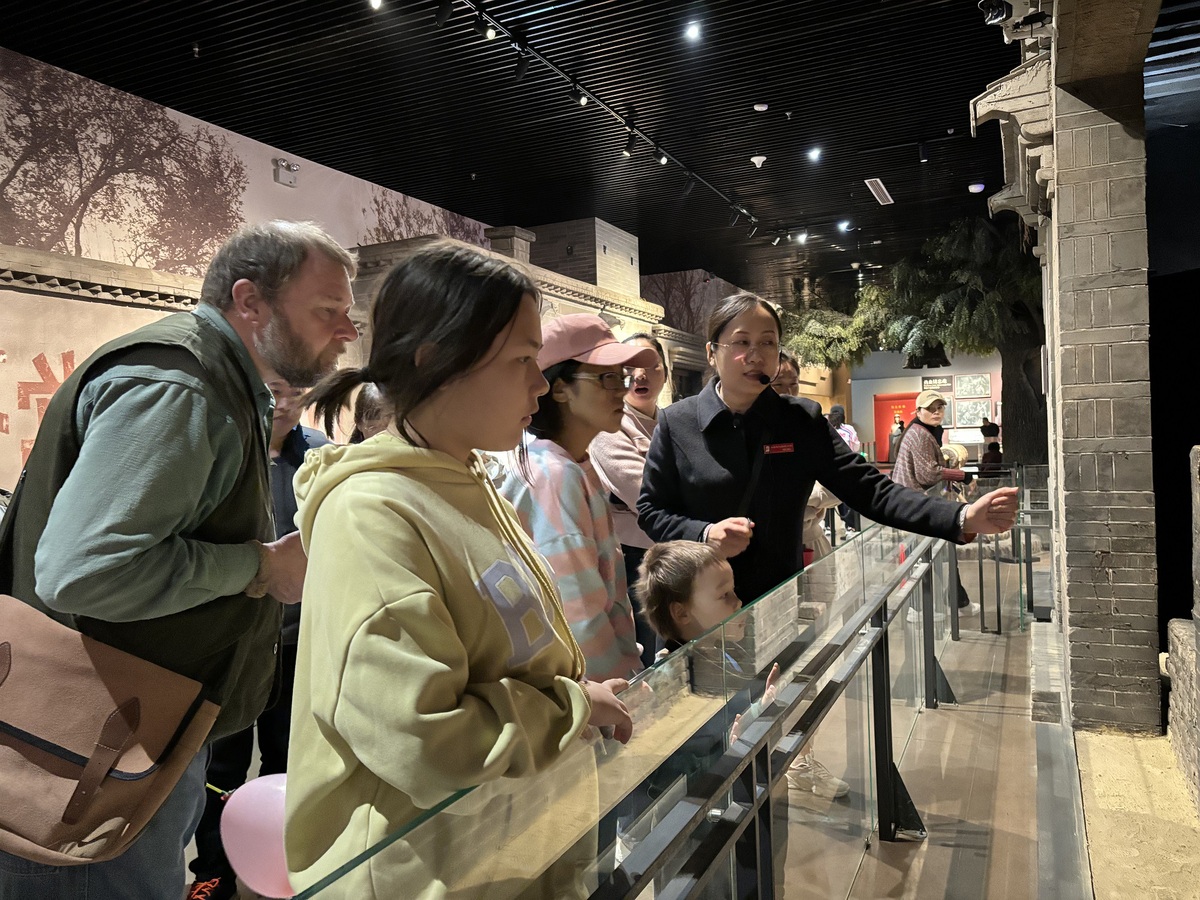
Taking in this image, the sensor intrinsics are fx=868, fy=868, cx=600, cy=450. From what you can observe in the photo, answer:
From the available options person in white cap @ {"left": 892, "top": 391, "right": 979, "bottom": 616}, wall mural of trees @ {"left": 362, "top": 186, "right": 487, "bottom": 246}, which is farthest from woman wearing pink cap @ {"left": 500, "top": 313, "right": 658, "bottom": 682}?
wall mural of trees @ {"left": 362, "top": 186, "right": 487, "bottom": 246}

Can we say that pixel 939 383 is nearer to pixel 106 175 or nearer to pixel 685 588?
pixel 106 175

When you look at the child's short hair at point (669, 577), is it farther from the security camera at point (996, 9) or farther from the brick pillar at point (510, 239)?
the brick pillar at point (510, 239)

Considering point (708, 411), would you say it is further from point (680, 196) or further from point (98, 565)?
point (680, 196)

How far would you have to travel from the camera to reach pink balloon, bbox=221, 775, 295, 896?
3.69 feet

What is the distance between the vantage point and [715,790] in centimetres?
117

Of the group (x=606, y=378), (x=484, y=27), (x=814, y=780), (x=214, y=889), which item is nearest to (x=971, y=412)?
(x=484, y=27)

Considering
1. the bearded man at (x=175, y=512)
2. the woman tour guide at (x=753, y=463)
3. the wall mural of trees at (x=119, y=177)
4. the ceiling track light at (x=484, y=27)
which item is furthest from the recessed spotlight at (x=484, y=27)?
the bearded man at (x=175, y=512)

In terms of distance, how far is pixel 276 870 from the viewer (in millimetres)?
1160

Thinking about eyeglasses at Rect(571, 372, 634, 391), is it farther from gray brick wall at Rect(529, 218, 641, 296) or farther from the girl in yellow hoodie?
gray brick wall at Rect(529, 218, 641, 296)

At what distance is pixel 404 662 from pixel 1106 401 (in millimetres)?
3797

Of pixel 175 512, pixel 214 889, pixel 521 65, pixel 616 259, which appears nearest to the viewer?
pixel 175 512

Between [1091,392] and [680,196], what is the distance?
828cm

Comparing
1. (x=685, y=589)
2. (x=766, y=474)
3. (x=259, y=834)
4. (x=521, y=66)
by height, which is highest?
(x=521, y=66)

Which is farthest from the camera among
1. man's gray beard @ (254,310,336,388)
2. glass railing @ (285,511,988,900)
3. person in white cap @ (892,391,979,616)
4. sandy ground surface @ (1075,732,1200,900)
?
person in white cap @ (892,391,979,616)
